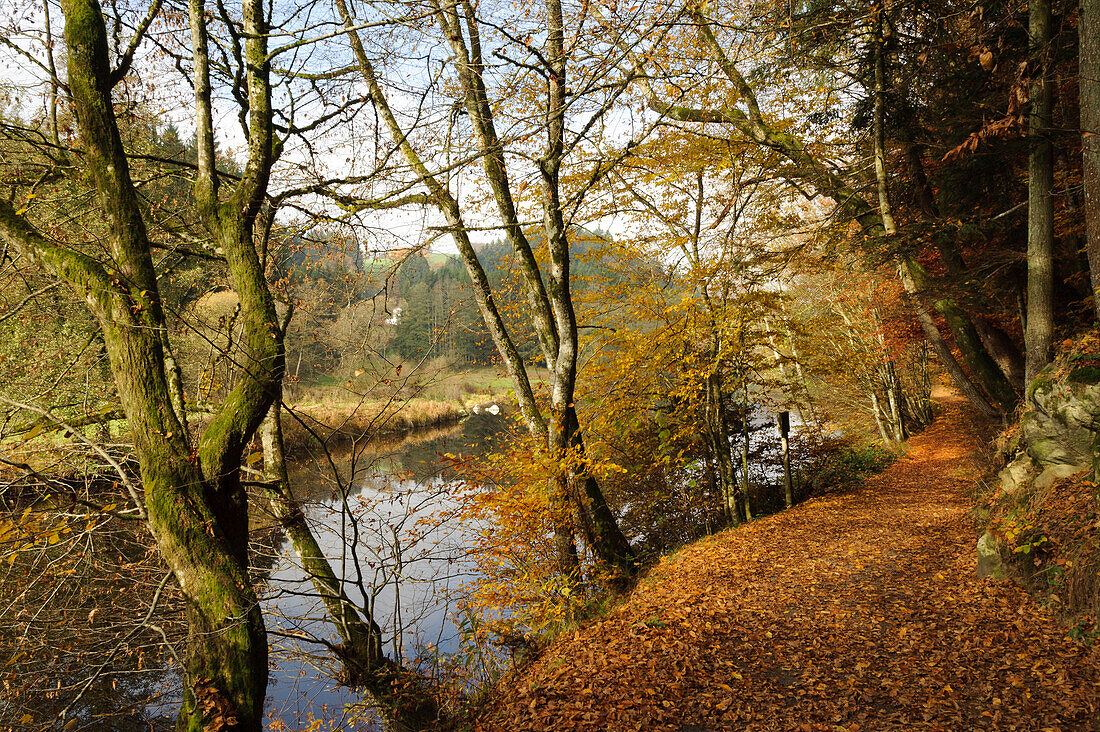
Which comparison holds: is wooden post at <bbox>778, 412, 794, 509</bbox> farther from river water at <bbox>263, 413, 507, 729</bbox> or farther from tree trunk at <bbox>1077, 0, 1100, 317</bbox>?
river water at <bbox>263, 413, 507, 729</bbox>

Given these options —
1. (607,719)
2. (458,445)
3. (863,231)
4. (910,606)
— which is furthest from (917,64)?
(458,445)

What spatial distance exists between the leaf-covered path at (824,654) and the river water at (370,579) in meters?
1.58

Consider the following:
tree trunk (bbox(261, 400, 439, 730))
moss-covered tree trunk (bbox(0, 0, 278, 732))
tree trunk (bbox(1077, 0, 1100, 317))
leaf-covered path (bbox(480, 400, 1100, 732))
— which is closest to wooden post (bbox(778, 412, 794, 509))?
leaf-covered path (bbox(480, 400, 1100, 732))

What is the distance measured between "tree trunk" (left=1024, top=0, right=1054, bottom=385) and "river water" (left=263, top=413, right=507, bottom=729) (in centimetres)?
630

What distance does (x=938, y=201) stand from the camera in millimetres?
7500

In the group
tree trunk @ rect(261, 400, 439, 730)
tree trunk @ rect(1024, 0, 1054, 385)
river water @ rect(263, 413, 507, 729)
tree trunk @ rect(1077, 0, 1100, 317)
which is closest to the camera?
tree trunk @ rect(1077, 0, 1100, 317)

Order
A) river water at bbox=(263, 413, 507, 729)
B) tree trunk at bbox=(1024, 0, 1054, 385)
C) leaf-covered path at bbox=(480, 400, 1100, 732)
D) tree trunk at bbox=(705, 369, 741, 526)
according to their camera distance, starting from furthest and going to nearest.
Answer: tree trunk at bbox=(705, 369, 741, 526), tree trunk at bbox=(1024, 0, 1054, 385), river water at bbox=(263, 413, 507, 729), leaf-covered path at bbox=(480, 400, 1100, 732)

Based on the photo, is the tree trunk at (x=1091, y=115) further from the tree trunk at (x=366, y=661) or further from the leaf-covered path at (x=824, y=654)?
the tree trunk at (x=366, y=661)

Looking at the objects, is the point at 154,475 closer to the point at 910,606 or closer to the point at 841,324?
the point at 910,606

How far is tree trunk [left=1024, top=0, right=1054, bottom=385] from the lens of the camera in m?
5.16

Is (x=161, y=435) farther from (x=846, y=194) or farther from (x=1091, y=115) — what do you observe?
(x=846, y=194)

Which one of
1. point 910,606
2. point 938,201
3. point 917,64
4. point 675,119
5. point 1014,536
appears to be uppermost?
point 675,119

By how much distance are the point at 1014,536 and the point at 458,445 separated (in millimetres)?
14631

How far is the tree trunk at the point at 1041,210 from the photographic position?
5156 millimetres
